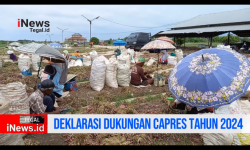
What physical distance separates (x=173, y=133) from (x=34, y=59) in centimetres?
752

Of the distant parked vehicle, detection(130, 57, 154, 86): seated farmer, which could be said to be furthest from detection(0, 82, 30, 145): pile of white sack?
the distant parked vehicle

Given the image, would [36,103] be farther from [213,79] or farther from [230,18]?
[230,18]

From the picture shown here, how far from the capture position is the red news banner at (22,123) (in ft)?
7.81

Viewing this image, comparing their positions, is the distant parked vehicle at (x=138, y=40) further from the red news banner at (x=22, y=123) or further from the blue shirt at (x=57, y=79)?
the red news banner at (x=22, y=123)

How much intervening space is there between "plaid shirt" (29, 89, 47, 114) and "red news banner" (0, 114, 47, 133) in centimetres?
10

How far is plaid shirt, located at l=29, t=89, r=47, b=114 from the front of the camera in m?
2.99

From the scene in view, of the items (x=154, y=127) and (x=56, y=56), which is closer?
(x=154, y=127)

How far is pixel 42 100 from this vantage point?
3090 millimetres

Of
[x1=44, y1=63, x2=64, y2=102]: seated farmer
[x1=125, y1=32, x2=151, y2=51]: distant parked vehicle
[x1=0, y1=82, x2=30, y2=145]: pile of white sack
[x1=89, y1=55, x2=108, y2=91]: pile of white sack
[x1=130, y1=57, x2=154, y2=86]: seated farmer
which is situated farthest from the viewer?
[x1=125, y1=32, x2=151, y2=51]: distant parked vehicle

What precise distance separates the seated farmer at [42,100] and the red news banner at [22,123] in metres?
0.13

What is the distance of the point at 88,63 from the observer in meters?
9.19

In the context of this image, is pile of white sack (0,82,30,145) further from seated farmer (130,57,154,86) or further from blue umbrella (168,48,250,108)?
seated farmer (130,57,154,86)
